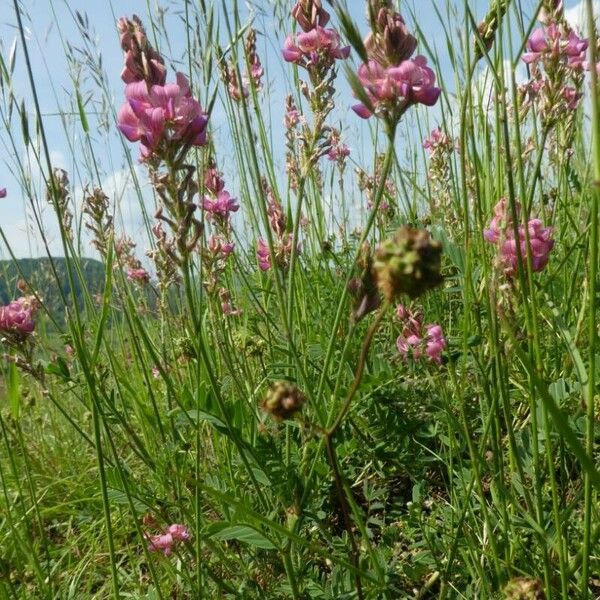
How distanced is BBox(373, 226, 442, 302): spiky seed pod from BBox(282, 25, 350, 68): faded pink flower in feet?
2.46

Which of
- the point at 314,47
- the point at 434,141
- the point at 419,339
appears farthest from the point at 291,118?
the point at 419,339

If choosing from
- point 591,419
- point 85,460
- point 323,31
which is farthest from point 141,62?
point 85,460

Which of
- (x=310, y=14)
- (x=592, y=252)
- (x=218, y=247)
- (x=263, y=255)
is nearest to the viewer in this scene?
(x=592, y=252)

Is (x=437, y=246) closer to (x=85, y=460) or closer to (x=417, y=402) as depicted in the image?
(x=417, y=402)

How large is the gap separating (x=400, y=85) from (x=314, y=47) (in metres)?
0.46

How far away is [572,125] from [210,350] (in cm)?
118

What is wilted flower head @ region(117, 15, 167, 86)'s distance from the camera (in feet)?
2.74

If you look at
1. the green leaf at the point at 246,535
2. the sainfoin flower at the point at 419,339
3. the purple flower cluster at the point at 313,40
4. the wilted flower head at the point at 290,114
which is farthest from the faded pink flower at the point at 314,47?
the wilted flower head at the point at 290,114

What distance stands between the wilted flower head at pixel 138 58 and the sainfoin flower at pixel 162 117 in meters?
0.01

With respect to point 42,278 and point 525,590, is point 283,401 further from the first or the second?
point 42,278

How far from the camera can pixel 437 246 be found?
0.54 metres

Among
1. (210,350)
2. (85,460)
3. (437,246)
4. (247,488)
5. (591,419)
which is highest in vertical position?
(437,246)

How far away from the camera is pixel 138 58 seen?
2.79 ft

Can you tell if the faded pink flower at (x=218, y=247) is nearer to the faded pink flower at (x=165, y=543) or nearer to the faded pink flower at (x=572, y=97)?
the faded pink flower at (x=165, y=543)
